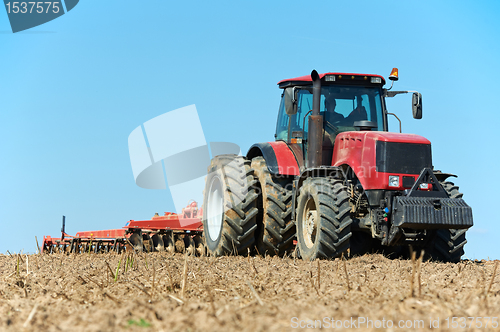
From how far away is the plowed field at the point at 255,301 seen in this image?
325cm

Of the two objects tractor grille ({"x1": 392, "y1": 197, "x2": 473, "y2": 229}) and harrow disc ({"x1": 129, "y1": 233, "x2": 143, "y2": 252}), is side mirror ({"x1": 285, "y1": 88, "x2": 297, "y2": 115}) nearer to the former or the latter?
tractor grille ({"x1": 392, "y1": 197, "x2": 473, "y2": 229})

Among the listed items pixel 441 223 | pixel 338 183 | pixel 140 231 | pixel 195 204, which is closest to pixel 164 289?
pixel 338 183

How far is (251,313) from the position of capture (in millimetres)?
3471

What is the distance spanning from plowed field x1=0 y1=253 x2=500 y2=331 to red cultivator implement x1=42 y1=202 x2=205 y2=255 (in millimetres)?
5118

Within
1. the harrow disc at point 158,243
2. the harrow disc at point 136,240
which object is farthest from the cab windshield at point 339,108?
the harrow disc at point 136,240

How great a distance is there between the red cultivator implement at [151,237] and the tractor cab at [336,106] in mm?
3622

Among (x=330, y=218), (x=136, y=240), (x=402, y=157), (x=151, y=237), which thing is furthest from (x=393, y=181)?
(x=136, y=240)

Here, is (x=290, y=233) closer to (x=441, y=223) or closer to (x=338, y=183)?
(x=338, y=183)

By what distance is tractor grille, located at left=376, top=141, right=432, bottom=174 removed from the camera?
24.3ft

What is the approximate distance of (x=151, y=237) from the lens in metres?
12.5

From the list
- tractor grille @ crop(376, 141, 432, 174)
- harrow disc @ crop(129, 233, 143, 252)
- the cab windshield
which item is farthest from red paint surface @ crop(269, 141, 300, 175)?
harrow disc @ crop(129, 233, 143, 252)

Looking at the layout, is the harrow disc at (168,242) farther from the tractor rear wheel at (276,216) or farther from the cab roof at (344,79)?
the cab roof at (344,79)

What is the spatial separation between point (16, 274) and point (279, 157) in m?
4.12

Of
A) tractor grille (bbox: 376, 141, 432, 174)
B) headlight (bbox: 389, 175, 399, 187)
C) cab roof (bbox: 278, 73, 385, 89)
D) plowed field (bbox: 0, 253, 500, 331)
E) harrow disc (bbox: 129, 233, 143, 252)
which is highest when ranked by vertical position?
cab roof (bbox: 278, 73, 385, 89)
